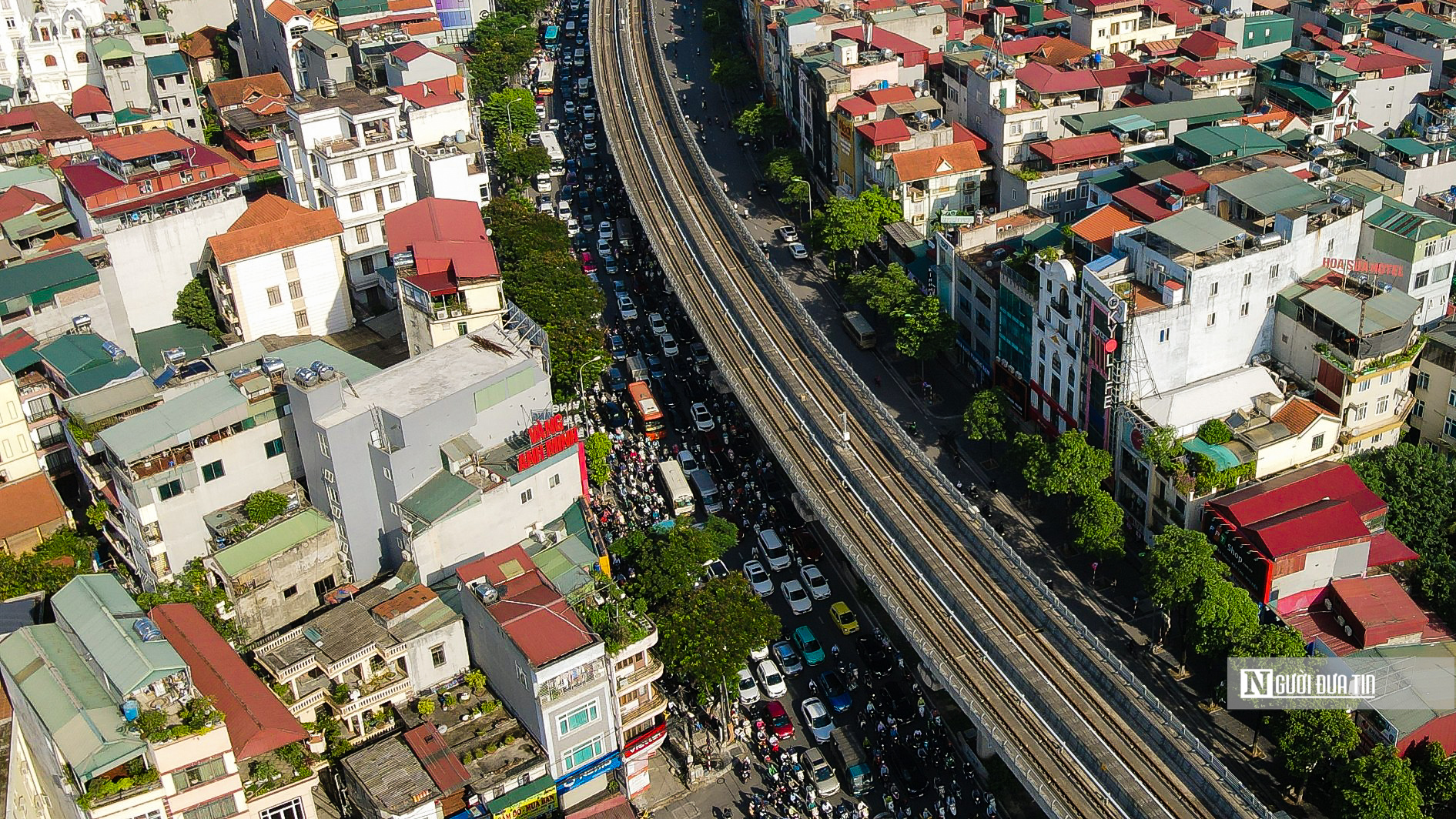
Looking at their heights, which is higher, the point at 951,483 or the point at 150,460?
the point at 150,460

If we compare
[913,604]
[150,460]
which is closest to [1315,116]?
[913,604]

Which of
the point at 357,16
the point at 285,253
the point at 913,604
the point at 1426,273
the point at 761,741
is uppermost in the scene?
the point at 357,16

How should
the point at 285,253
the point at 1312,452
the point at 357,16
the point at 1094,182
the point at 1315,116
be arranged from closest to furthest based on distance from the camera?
the point at 1312,452 < the point at 285,253 < the point at 1094,182 < the point at 1315,116 < the point at 357,16

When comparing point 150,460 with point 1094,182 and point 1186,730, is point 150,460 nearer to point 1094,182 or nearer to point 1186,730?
point 1186,730

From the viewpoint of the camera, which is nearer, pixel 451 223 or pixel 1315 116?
pixel 451 223

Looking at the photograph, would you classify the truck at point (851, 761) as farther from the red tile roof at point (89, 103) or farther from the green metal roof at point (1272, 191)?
the red tile roof at point (89, 103)

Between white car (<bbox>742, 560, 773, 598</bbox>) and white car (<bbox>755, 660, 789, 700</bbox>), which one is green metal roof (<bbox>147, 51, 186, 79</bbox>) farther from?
white car (<bbox>755, 660, 789, 700</bbox>)

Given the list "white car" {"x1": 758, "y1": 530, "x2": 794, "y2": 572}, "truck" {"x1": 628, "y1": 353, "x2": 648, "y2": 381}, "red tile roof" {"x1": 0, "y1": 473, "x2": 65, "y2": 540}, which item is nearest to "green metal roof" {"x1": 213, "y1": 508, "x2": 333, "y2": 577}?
"red tile roof" {"x1": 0, "y1": 473, "x2": 65, "y2": 540}
